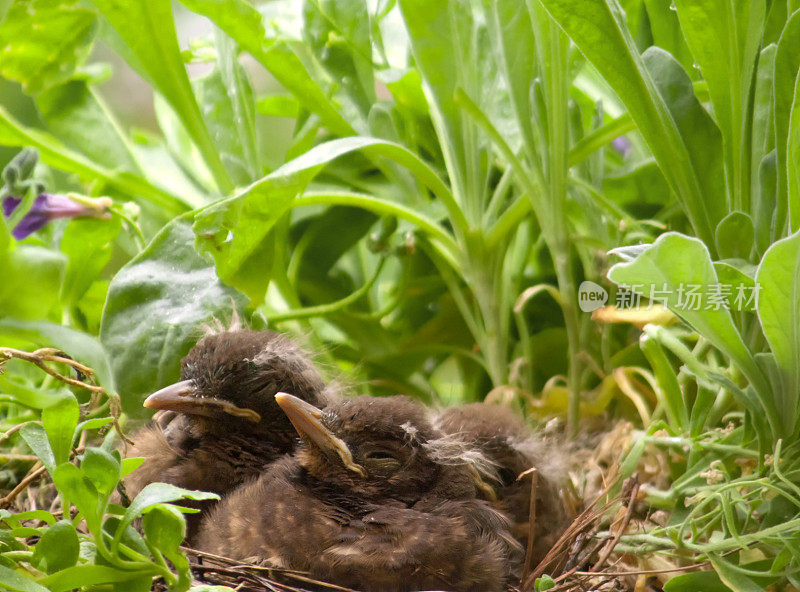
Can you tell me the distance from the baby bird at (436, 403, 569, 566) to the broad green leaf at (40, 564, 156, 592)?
0.49 m

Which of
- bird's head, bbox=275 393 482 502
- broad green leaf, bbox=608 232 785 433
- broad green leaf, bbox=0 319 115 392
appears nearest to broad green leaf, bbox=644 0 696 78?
broad green leaf, bbox=608 232 785 433

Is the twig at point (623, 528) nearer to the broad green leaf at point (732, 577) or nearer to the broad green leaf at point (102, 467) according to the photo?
the broad green leaf at point (732, 577)

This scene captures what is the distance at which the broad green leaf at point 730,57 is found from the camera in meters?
0.75

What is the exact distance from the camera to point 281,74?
960 millimetres

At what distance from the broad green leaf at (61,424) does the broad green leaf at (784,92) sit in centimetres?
62

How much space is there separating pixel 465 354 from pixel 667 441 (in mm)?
445

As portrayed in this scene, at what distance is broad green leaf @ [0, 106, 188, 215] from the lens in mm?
1045

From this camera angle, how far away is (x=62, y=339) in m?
0.46

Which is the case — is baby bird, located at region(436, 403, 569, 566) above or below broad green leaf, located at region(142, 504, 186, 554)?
below

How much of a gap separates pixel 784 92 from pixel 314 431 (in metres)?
0.59

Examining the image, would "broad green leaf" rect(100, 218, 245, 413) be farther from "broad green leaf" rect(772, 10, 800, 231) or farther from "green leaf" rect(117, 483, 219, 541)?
"broad green leaf" rect(772, 10, 800, 231)

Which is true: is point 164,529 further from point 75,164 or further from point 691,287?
point 75,164

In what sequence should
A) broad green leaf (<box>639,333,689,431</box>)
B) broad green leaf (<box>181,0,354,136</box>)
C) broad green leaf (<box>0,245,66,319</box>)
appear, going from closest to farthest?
broad green leaf (<box>0,245,66,319</box>)
broad green leaf (<box>639,333,689,431</box>)
broad green leaf (<box>181,0,354,136</box>)

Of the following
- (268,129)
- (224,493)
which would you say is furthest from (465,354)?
(268,129)
